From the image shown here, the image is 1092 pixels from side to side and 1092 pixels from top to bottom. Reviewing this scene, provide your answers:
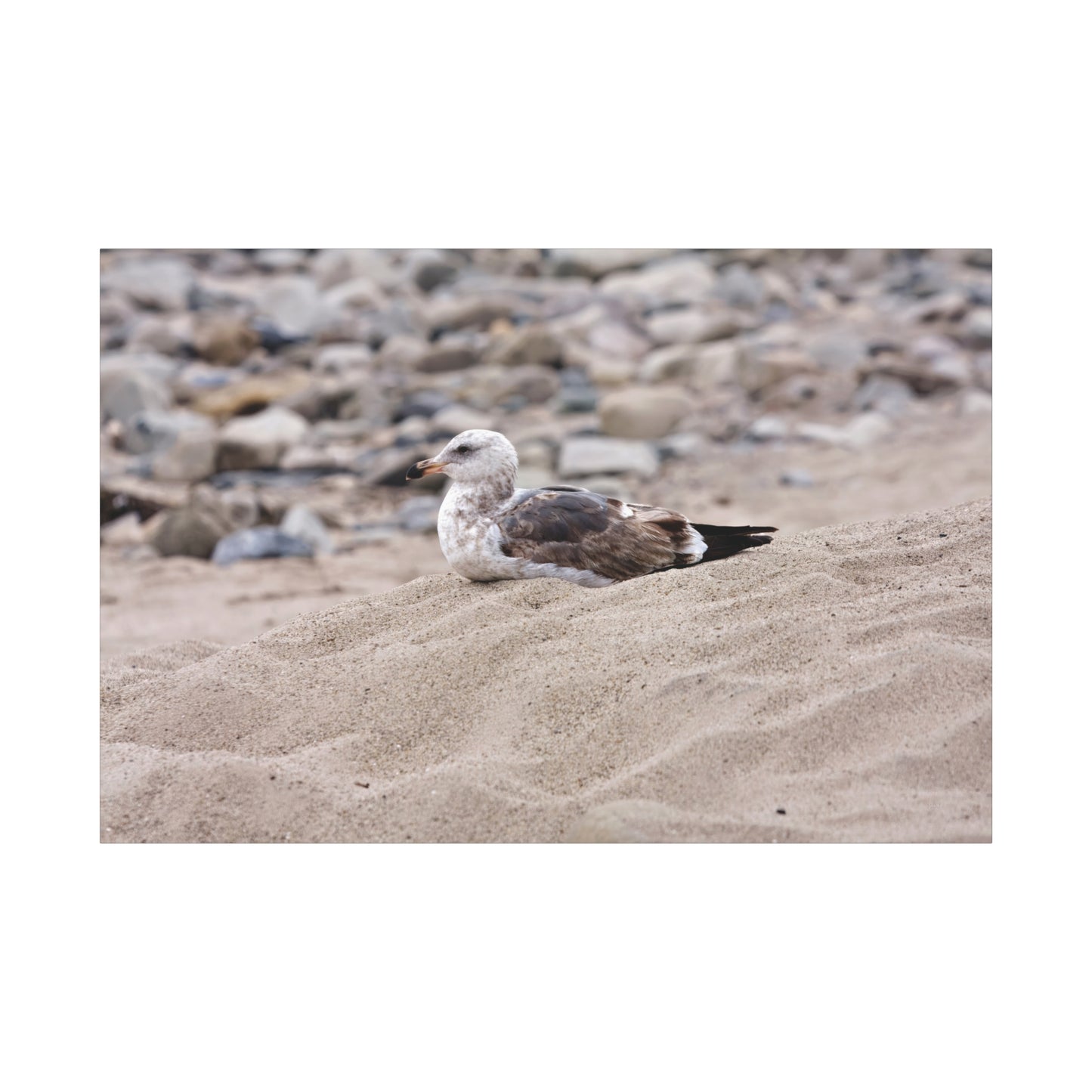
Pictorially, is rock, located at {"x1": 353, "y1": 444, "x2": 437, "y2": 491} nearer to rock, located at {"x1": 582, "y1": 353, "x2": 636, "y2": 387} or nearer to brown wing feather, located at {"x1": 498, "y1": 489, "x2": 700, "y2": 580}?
rock, located at {"x1": 582, "y1": 353, "x2": 636, "y2": 387}

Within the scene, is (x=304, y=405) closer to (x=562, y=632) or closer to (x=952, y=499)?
(x=952, y=499)

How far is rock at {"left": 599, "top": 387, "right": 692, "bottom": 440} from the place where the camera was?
30.5 feet

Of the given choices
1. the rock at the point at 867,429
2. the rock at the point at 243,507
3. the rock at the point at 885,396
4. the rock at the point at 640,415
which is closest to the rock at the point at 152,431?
the rock at the point at 243,507

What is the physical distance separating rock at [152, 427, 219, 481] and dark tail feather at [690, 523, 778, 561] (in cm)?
545

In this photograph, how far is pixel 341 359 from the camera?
10219 mm

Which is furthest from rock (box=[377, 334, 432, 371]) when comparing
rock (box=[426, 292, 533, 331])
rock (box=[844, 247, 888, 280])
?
rock (box=[844, 247, 888, 280])

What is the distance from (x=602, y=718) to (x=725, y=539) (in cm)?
102

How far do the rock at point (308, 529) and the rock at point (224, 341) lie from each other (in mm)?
2687

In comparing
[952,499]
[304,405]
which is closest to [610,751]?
[952,499]

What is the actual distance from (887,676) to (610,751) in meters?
0.80

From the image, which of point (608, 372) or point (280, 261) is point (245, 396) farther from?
point (608, 372)

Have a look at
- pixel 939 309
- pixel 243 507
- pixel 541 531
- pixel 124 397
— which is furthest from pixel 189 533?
pixel 939 309

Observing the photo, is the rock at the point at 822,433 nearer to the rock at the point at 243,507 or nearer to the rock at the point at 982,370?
the rock at the point at 982,370

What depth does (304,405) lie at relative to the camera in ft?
31.6
